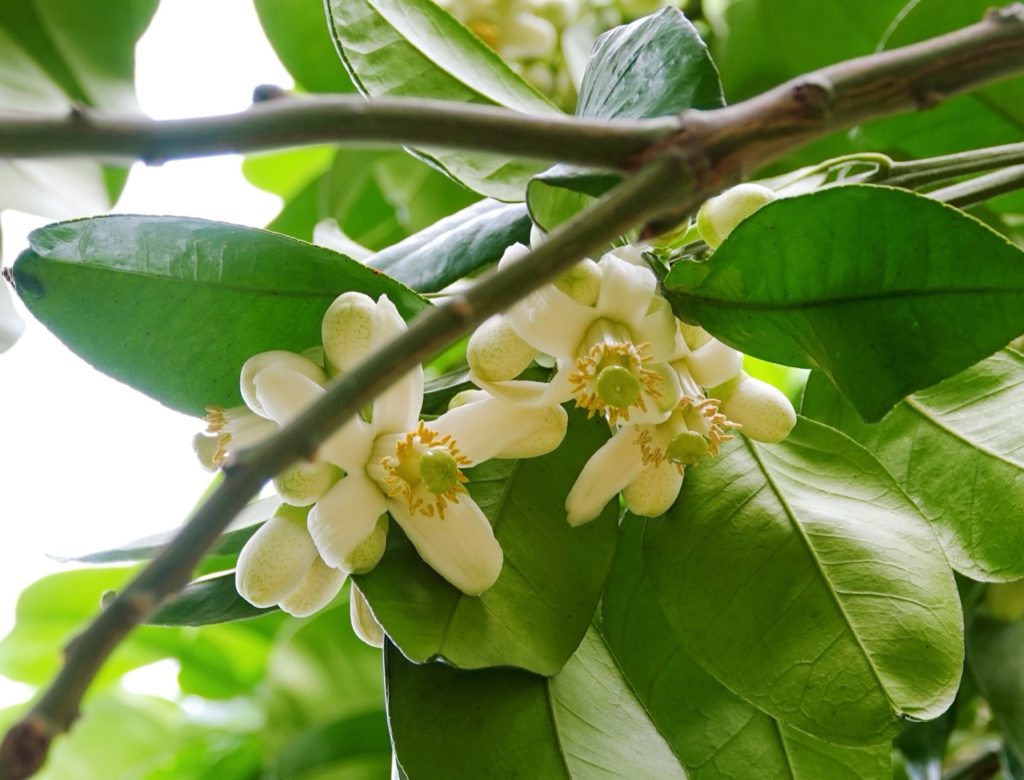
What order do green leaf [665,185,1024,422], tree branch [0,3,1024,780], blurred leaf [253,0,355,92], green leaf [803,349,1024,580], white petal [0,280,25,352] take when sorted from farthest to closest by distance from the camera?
blurred leaf [253,0,355,92]
white petal [0,280,25,352]
green leaf [803,349,1024,580]
green leaf [665,185,1024,422]
tree branch [0,3,1024,780]

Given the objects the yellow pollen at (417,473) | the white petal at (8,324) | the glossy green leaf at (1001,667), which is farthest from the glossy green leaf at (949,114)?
the white petal at (8,324)

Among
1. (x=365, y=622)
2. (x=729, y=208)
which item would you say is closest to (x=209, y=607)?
(x=365, y=622)

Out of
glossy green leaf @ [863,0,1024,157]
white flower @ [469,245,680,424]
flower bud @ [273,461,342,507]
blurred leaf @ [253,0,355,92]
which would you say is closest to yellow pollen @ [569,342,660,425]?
white flower @ [469,245,680,424]

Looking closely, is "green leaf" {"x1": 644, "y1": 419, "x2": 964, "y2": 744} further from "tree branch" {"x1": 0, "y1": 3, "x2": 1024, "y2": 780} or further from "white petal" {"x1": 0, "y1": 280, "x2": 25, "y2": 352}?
"white petal" {"x1": 0, "y1": 280, "x2": 25, "y2": 352}

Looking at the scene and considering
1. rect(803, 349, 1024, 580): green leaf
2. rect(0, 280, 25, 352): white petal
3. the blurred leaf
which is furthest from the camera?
the blurred leaf

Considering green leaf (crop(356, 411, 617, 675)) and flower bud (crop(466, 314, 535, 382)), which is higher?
flower bud (crop(466, 314, 535, 382))
